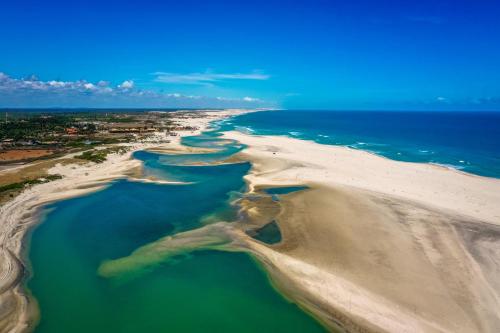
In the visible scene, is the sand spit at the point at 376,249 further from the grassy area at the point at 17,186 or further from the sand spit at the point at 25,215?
the grassy area at the point at 17,186

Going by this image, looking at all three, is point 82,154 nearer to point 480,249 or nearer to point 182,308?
point 182,308

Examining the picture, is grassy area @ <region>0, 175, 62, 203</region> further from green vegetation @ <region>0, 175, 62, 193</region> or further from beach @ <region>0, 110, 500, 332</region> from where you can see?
beach @ <region>0, 110, 500, 332</region>

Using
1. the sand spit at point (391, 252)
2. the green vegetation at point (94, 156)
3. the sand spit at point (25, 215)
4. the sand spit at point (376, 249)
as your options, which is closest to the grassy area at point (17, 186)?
the sand spit at point (25, 215)

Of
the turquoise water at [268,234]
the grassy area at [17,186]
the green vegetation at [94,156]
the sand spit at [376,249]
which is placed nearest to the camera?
the sand spit at [376,249]

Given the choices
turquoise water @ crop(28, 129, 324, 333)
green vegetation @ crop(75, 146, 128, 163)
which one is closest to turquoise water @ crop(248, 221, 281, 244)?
turquoise water @ crop(28, 129, 324, 333)

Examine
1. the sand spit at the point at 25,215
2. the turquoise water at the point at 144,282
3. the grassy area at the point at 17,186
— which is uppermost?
the grassy area at the point at 17,186

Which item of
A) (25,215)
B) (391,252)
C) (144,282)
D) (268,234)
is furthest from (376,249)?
(25,215)

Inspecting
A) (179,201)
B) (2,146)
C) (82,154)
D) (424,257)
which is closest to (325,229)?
(424,257)
